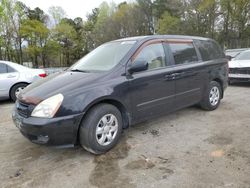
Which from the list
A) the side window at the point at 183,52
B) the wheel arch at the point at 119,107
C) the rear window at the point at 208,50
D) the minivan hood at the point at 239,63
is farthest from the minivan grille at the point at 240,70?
the wheel arch at the point at 119,107

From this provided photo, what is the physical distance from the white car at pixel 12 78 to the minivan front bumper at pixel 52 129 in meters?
4.41

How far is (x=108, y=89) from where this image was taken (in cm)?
340

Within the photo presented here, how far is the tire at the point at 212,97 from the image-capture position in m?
5.19

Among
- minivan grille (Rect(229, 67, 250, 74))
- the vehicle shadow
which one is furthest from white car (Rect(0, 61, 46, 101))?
minivan grille (Rect(229, 67, 250, 74))

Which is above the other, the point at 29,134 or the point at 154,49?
the point at 154,49

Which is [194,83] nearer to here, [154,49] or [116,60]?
[154,49]

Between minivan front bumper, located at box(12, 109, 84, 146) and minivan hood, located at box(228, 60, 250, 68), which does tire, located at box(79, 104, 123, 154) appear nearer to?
minivan front bumper, located at box(12, 109, 84, 146)

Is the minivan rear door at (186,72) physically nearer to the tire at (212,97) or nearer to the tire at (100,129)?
the tire at (212,97)

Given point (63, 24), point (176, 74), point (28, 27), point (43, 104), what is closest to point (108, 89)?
point (43, 104)

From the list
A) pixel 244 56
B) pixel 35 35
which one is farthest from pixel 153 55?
pixel 35 35

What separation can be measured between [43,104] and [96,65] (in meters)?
1.21

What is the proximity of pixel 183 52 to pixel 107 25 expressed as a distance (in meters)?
36.6

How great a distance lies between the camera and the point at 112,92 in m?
3.43

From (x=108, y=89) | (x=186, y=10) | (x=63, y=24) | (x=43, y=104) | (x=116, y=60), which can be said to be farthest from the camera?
(x=63, y=24)
